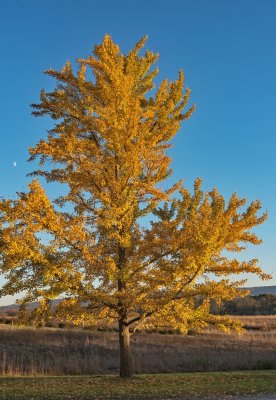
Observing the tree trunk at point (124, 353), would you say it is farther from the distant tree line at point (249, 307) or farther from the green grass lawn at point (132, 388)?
the distant tree line at point (249, 307)

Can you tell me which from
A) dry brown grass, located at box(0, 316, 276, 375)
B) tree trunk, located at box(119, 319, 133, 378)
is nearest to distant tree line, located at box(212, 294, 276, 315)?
dry brown grass, located at box(0, 316, 276, 375)

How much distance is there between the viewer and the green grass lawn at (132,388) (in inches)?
475

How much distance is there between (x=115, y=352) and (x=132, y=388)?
1538 centimetres

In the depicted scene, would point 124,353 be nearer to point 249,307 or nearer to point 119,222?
point 119,222

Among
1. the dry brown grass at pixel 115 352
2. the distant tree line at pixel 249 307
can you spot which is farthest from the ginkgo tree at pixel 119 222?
the distant tree line at pixel 249 307

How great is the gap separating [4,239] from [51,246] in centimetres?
151

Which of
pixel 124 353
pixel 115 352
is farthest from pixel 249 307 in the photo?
pixel 124 353

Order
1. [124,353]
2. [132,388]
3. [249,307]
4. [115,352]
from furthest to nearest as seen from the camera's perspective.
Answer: [249,307] → [115,352] → [124,353] → [132,388]

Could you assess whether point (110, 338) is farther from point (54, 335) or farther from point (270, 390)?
point (270, 390)

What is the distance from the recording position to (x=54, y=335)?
108 ft

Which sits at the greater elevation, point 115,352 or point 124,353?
point 124,353

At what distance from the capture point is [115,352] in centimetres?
2830

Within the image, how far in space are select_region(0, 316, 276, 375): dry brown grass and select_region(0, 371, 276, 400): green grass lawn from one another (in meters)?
5.45

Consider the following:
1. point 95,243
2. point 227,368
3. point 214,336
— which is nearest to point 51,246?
point 95,243
